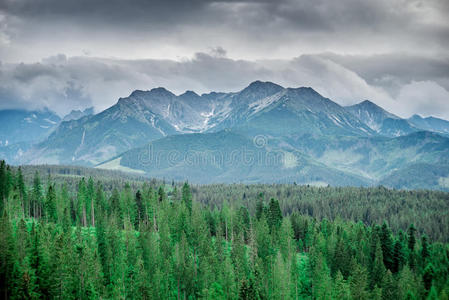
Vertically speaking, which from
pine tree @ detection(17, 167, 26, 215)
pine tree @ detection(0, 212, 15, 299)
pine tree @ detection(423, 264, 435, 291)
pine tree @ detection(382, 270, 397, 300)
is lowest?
pine tree @ detection(382, 270, 397, 300)

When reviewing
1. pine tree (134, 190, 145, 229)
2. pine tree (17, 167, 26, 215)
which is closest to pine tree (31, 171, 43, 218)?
pine tree (17, 167, 26, 215)

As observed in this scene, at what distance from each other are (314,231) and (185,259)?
46423mm

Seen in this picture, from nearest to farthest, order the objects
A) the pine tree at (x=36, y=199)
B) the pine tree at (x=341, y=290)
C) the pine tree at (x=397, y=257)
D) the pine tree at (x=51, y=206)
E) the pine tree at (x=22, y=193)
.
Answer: the pine tree at (x=341, y=290) < the pine tree at (x=397, y=257) < the pine tree at (x=51, y=206) < the pine tree at (x=22, y=193) < the pine tree at (x=36, y=199)

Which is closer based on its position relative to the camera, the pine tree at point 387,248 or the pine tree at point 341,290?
the pine tree at point 341,290

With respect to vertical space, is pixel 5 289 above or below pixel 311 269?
above

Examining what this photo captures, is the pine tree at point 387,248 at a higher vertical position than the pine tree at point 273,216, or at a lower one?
lower

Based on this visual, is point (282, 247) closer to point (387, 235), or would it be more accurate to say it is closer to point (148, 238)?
point (387, 235)

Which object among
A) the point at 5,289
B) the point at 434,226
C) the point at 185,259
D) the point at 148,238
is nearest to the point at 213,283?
the point at 185,259

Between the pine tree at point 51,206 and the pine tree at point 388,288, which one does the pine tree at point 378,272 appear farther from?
the pine tree at point 51,206

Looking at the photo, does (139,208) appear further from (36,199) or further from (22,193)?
(22,193)

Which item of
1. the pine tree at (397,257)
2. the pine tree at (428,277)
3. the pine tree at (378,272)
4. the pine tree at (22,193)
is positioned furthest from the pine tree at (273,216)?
the pine tree at (22,193)

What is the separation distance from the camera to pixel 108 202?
443 ft

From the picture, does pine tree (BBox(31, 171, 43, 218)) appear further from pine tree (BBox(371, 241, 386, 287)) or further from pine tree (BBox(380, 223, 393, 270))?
pine tree (BBox(380, 223, 393, 270))

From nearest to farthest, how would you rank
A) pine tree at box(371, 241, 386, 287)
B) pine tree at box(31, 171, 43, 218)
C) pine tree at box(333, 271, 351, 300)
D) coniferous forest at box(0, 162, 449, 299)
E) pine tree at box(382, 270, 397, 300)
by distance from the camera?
coniferous forest at box(0, 162, 449, 299) → pine tree at box(333, 271, 351, 300) → pine tree at box(382, 270, 397, 300) → pine tree at box(371, 241, 386, 287) → pine tree at box(31, 171, 43, 218)
